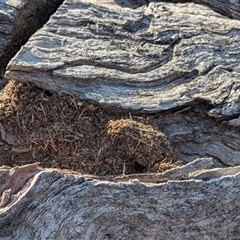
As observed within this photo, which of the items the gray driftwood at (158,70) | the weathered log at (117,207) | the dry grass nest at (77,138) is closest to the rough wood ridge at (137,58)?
the gray driftwood at (158,70)

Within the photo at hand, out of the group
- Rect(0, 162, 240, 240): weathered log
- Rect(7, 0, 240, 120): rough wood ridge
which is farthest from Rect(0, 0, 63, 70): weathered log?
Rect(0, 162, 240, 240): weathered log

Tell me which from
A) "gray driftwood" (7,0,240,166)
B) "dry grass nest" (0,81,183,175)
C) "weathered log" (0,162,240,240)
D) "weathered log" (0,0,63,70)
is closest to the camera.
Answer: "weathered log" (0,162,240,240)

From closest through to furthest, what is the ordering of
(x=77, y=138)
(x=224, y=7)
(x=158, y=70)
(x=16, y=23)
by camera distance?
(x=77, y=138)
(x=158, y=70)
(x=16, y=23)
(x=224, y=7)

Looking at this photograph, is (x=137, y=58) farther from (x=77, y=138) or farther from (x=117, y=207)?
(x=117, y=207)

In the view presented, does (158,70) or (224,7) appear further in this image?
(224,7)

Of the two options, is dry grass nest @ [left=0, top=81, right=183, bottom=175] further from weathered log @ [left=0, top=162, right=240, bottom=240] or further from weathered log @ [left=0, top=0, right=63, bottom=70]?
weathered log @ [left=0, top=0, right=63, bottom=70]

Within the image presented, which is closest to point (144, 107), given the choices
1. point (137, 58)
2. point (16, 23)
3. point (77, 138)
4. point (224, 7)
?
point (137, 58)

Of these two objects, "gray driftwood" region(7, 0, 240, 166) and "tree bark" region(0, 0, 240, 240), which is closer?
"tree bark" region(0, 0, 240, 240)
